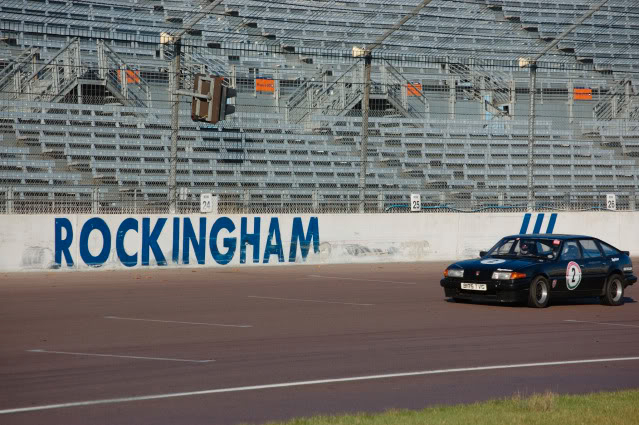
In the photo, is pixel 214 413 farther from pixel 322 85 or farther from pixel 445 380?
pixel 322 85

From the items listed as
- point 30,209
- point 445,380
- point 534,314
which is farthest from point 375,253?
point 445,380

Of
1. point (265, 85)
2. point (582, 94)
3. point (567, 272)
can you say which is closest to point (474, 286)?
point (567, 272)

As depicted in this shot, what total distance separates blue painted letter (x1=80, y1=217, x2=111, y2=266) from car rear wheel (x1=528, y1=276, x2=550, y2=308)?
10.1m

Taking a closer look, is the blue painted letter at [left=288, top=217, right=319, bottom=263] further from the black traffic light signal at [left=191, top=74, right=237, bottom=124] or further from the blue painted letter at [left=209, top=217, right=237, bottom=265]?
the black traffic light signal at [left=191, top=74, right=237, bottom=124]

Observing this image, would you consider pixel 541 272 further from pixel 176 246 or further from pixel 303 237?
pixel 176 246

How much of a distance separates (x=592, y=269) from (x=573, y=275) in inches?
19.3

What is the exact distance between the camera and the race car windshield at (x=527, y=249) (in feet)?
48.6

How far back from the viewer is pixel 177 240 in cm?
2111

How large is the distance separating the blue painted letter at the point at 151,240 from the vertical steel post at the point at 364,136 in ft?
16.3


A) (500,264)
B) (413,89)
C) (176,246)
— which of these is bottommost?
(500,264)

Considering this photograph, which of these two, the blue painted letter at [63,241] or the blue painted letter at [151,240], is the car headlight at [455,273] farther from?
the blue painted letter at [63,241]

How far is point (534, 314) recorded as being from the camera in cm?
1336

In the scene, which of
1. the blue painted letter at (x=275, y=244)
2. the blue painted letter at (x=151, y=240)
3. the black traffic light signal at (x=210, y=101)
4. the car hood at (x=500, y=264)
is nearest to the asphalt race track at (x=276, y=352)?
the car hood at (x=500, y=264)

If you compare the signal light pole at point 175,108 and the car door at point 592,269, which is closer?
the car door at point 592,269
